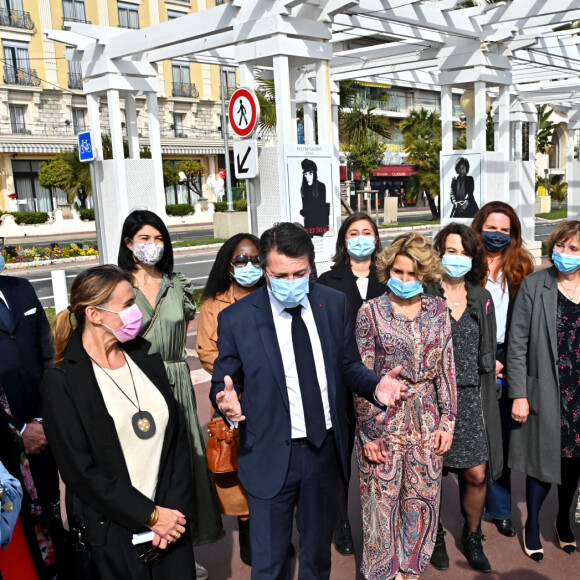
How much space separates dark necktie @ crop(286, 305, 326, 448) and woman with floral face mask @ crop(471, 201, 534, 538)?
1595 millimetres

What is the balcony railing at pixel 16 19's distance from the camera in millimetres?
38312

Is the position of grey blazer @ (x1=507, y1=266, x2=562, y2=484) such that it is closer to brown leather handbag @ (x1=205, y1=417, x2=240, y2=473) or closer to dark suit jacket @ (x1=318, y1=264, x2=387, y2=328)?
dark suit jacket @ (x1=318, y1=264, x2=387, y2=328)

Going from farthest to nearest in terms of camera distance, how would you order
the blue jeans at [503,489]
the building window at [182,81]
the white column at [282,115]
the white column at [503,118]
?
the building window at [182,81], the white column at [503,118], the white column at [282,115], the blue jeans at [503,489]

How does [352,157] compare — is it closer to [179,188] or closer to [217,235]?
[179,188]

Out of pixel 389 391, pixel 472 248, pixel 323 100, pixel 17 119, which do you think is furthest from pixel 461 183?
pixel 17 119

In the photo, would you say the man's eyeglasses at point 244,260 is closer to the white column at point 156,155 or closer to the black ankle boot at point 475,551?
the black ankle boot at point 475,551

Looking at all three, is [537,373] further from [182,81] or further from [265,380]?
[182,81]

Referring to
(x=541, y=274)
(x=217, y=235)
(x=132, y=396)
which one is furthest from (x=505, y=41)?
(x=217, y=235)

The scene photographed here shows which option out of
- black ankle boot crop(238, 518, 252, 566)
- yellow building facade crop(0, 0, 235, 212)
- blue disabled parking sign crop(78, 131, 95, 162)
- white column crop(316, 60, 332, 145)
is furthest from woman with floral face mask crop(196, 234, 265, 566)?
yellow building facade crop(0, 0, 235, 212)

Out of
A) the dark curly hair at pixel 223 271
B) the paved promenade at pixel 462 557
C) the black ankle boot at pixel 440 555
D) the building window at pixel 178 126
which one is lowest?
the paved promenade at pixel 462 557

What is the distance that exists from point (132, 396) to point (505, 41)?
9623 millimetres

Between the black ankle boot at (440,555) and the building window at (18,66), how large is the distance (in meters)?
41.1

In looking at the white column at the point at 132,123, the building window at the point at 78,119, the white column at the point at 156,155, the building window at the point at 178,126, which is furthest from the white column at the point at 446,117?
the building window at the point at 178,126

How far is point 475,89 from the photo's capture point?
1049 centimetres
